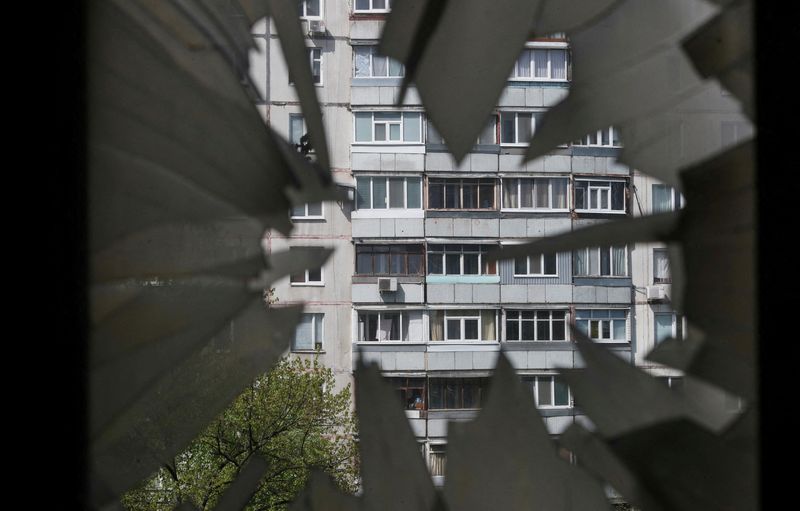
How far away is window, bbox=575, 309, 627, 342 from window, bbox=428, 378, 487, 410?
0.15ft

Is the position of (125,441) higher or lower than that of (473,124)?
lower

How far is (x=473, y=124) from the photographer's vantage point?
21 cm

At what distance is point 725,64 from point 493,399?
0.13 meters

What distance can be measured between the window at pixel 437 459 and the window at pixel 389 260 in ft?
0.40

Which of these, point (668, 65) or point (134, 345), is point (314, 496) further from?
point (668, 65)

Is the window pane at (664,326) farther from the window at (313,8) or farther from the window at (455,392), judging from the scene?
the window at (313,8)

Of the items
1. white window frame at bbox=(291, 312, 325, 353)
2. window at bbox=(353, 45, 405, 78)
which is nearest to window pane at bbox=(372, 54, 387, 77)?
window at bbox=(353, 45, 405, 78)

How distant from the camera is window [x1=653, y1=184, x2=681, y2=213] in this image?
0.72ft

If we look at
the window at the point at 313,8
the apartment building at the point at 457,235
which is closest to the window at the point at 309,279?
the apartment building at the point at 457,235

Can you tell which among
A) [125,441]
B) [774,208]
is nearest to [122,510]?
[125,441]

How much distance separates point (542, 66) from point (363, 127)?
9 centimetres

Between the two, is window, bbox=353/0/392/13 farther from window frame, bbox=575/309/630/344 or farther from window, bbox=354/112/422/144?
window frame, bbox=575/309/630/344

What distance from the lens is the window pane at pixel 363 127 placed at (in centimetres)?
29

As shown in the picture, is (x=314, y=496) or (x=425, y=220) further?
(x=425, y=220)
